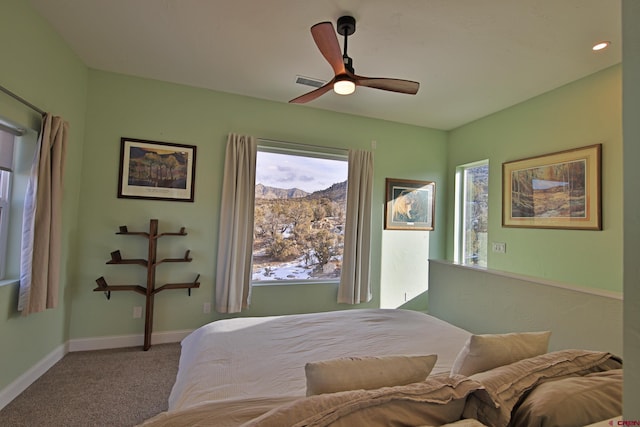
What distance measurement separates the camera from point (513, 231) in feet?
11.5

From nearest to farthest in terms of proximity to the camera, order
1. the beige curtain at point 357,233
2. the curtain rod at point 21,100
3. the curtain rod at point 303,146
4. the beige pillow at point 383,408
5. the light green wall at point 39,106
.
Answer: the beige pillow at point 383,408 → the curtain rod at point 21,100 → the light green wall at point 39,106 → the curtain rod at point 303,146 → the beige curtain at point 357,233

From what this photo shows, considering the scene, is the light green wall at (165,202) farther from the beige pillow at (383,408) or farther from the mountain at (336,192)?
the beige pillow at (383,408)

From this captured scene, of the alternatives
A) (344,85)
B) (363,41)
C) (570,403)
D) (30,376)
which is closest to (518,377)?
(570,403)

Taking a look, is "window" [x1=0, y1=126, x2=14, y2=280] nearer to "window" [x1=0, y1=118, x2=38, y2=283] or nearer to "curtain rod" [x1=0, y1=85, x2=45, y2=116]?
"window" [x1=0, y1=118, x2=38, y2=283]

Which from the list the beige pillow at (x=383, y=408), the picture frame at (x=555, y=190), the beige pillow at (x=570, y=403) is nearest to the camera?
the beige pillow at (x=383, y=408)

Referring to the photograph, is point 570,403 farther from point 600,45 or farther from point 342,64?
point 600,45

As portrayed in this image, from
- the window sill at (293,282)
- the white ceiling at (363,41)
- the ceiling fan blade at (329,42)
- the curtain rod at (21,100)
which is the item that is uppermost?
the white ceiling at (363,41)

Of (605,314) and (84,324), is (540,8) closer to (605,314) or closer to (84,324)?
(605,314)

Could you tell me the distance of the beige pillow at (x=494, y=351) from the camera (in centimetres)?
122

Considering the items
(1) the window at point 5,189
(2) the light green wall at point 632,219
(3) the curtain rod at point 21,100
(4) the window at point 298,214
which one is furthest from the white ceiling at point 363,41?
(2) the light green wall at point 632,219

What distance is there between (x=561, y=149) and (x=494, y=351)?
2764 mm

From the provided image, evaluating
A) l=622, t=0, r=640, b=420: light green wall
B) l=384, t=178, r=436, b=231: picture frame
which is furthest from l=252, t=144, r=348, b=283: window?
l=622, t=0, r=640, b=420: light green wall

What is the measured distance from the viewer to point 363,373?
1.01 metres

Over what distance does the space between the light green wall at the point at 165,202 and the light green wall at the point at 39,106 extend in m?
0.13
